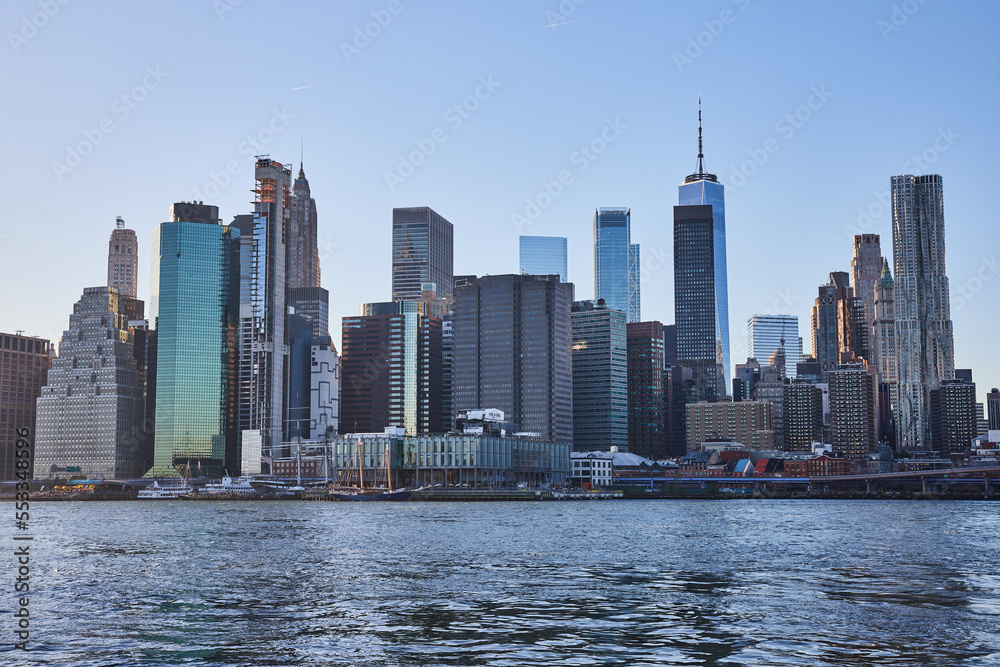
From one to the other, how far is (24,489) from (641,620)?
27394 mm

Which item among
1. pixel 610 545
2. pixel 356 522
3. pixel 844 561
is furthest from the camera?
pixel 356 522

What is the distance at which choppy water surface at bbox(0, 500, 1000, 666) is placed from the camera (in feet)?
135

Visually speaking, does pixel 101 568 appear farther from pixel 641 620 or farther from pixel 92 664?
pixel 641 620

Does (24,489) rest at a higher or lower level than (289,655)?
higher

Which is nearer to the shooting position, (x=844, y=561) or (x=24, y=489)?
(x=24, y=489)

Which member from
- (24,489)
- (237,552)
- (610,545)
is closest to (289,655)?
(24,489)

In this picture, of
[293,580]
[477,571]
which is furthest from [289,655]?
[477,571]

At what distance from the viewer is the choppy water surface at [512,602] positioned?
41.2 meters

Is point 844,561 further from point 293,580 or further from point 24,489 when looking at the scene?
point 24,489

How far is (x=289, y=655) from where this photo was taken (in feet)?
133

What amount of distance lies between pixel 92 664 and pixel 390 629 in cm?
1263

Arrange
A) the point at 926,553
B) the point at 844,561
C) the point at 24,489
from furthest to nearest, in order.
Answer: the point at 926,553 < the point at 844,561 < the point at 24,489

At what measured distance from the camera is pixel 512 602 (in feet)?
180

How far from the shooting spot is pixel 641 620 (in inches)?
1923
